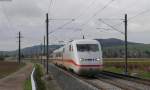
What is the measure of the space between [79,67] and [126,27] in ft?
38.9

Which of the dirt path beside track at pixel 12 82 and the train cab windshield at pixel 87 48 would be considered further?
the train cab windshield at pixel 87 48

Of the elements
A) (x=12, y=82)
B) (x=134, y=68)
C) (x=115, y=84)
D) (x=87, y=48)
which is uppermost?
(x=87, y=48)

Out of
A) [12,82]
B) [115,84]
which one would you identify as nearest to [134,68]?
[12,82]

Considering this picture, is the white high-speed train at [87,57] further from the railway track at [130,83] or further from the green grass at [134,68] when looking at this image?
the green grass at [134,68]

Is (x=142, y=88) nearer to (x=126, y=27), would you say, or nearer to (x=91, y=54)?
(x=91, y=54)

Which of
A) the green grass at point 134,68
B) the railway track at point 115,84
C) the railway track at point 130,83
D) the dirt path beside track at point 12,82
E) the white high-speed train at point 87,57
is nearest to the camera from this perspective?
the railway track at point 115,84

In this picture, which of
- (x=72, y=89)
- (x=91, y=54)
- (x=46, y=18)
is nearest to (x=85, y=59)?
(x=91, y=54)

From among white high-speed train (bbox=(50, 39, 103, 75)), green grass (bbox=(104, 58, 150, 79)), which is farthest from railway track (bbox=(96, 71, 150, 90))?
green grass (bbox=(104, 58, 150, 79))

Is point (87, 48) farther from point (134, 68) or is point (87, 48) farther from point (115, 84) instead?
point (134, 68)

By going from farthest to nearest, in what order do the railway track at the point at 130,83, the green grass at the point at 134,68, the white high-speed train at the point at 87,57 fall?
the green grass at the point at 134,68, the white high-speed train at the point at 87,57, the railway track at the point at 130,83

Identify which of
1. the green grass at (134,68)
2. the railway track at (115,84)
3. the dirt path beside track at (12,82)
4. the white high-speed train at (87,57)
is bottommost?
the dirt path beside track at (12,82)

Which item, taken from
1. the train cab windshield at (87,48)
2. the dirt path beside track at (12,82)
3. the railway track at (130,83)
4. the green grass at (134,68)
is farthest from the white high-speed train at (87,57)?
the green grass at (134,68)

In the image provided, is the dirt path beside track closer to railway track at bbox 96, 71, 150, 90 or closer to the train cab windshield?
the train cab windshield

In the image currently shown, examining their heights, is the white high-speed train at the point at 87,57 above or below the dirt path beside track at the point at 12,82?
above
